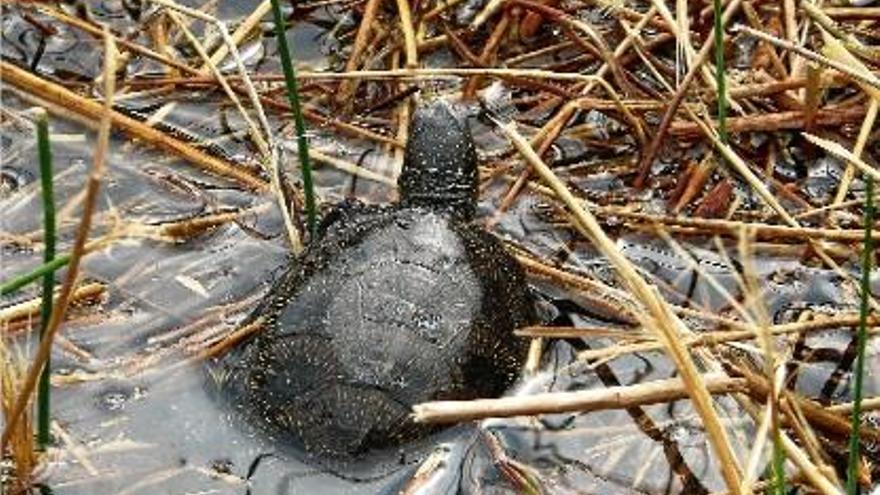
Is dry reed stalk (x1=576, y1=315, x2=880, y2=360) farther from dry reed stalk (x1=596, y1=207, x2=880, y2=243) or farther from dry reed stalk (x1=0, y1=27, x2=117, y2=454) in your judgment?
dry reed stalk (x1=0, y1=27, x2=117, y2=454)

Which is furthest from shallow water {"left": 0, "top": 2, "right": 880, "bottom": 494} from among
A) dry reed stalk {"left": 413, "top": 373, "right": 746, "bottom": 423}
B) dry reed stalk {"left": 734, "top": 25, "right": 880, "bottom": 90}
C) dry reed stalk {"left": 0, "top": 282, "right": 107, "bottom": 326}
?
dry reed stalk {"left": 413, "top": 373, "right": 746, "bottom": 423}

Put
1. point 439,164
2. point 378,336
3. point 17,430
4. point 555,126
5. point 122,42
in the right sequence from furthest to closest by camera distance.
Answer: point 122,42
point 555,126
point 439,164
point 378,336
point 17,430

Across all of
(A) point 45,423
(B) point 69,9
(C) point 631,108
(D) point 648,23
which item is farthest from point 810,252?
(B) point 69,9

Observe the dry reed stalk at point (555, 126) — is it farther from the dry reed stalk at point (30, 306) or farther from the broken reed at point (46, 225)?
the broken reed at point (46, 225)

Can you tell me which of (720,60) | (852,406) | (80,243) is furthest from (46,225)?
(852,406)

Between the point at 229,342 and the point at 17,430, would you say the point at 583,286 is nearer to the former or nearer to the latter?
the point at 229,342
